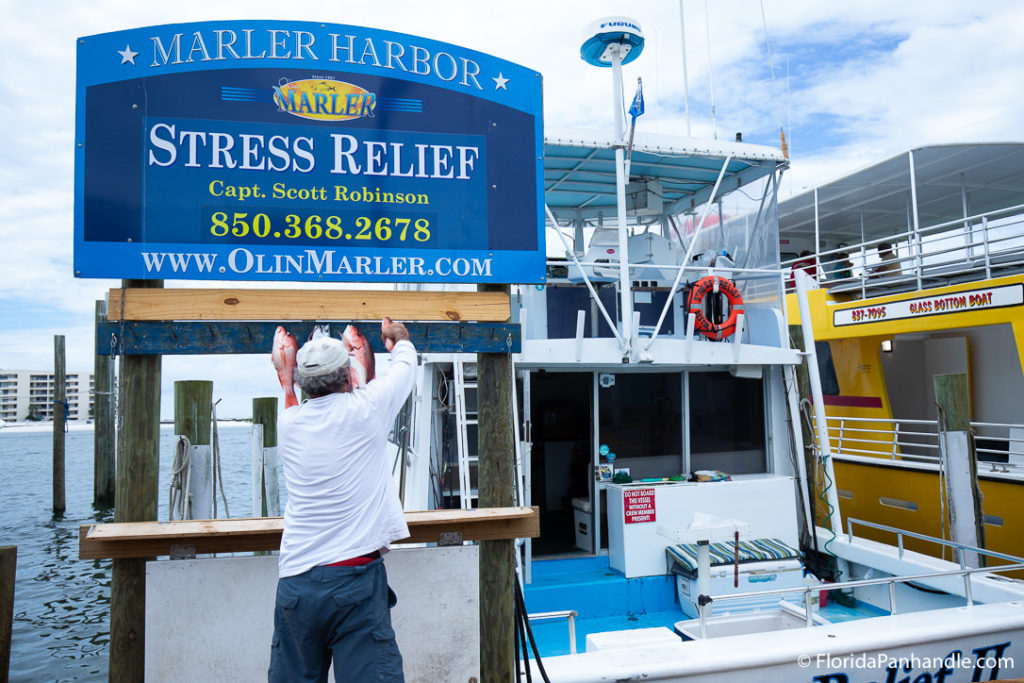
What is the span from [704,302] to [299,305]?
5.42m

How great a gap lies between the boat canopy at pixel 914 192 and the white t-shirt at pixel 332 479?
36.4 feet

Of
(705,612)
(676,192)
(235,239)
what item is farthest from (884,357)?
(235,239)

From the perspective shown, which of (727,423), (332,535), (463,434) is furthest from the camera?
(727,423)

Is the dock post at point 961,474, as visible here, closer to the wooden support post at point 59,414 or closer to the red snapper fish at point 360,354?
the red snapper fish at point 360,354

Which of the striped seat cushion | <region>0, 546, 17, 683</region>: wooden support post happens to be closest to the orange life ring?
the striped seat cushion

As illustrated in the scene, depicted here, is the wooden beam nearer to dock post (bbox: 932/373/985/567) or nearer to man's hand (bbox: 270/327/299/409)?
man's hand (bbox: 270/327/299/409)

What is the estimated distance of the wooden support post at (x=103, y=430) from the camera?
677 inches

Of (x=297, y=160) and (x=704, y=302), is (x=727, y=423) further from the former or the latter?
(x=297, y=160)

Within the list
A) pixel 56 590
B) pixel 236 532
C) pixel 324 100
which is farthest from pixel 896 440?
pixel 56 590

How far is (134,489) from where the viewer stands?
126 inches

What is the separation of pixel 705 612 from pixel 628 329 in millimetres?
3102

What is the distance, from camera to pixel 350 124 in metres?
3.50

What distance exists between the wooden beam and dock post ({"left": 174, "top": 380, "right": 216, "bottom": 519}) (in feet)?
4.29

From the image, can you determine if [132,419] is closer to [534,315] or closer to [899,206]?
[534,315]
